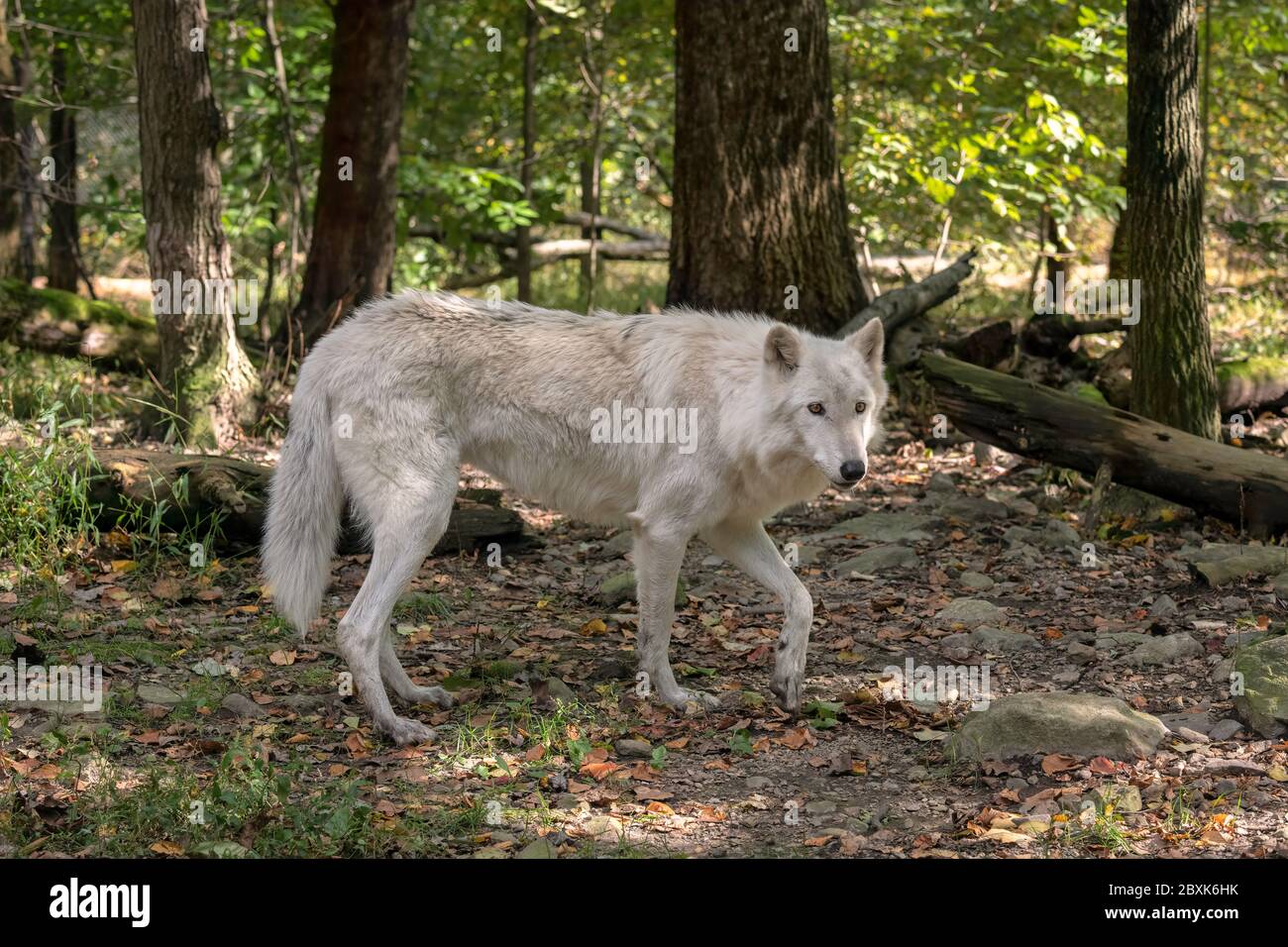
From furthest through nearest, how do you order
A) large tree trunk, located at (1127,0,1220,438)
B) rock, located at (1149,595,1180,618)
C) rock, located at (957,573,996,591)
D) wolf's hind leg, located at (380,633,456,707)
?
large tree trunk, located at (1127,0,1220,438) < rock, located at (957,573,996,591) < rock, located at (1149,595,1180,618) < wolf's hind leg, located at (380,633,456,707)

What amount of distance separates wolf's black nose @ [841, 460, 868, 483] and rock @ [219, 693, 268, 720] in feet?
8.22

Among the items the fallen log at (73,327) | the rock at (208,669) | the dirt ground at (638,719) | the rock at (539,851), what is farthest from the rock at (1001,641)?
the fallen log at (73,327)

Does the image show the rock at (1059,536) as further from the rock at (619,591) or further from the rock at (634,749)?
the rock at (634,749)

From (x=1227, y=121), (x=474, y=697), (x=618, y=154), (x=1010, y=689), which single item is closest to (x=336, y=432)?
(x=474, y=697)

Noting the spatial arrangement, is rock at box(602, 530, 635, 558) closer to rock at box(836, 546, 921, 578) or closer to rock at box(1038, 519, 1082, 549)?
rock at box(836, 546, 921, 578)

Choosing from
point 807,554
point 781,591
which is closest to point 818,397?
point 781,591

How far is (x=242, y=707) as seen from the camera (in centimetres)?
492

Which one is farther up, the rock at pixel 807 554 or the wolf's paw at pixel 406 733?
the rock at pixel 807 554

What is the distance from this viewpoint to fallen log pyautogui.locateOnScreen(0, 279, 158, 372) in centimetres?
938

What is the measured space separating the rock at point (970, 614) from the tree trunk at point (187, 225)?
4831 mm

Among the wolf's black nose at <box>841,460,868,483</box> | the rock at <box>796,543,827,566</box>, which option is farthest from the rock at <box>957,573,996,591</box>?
the wolf's black nose at <box>841,460,868,483</box>

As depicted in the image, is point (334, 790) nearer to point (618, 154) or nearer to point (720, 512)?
point (720, 512)

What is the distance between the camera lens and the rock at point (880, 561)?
688 centimetres

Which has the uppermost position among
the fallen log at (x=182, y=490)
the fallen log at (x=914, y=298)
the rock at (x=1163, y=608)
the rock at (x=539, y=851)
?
the fallen log at (x=914, y=298)
